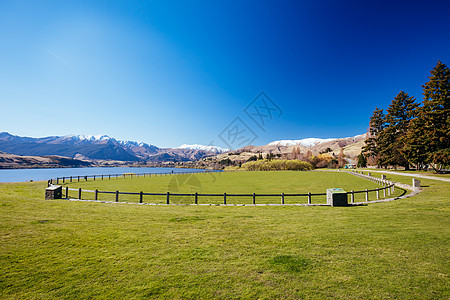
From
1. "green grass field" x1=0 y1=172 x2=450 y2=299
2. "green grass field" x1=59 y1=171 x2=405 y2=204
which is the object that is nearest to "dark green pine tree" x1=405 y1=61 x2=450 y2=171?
"green grass field" x1=59 y1=171 x2=405 y2=204

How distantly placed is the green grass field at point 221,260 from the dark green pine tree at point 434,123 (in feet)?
110

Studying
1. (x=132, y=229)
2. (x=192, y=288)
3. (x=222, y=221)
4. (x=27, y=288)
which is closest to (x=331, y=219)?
(x=222, y=221)

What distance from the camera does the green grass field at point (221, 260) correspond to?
3854mm

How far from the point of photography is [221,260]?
5184 mm

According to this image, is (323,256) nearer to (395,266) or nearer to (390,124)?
(395,266)

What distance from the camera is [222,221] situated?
9.22 metres

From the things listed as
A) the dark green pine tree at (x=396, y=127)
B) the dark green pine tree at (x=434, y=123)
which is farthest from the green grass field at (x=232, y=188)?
the dark green pine tree at (x=396, y=127)

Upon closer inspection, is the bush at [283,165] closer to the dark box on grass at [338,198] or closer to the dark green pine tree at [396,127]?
the dark green pine tree at [396,127]

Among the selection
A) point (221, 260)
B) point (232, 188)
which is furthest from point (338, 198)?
point (232, 188)

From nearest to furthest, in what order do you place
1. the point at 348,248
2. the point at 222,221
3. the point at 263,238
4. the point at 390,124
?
the point at 348,248 → the point at 263,238 → the point at 222,221 → the point at 390,124

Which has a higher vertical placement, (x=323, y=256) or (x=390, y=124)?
(x=390, y=124)

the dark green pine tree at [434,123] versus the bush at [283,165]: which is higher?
the dark green pine tree at [434,123]

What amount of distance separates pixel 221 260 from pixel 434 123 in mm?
45609

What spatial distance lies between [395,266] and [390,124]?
65572 millimetres
